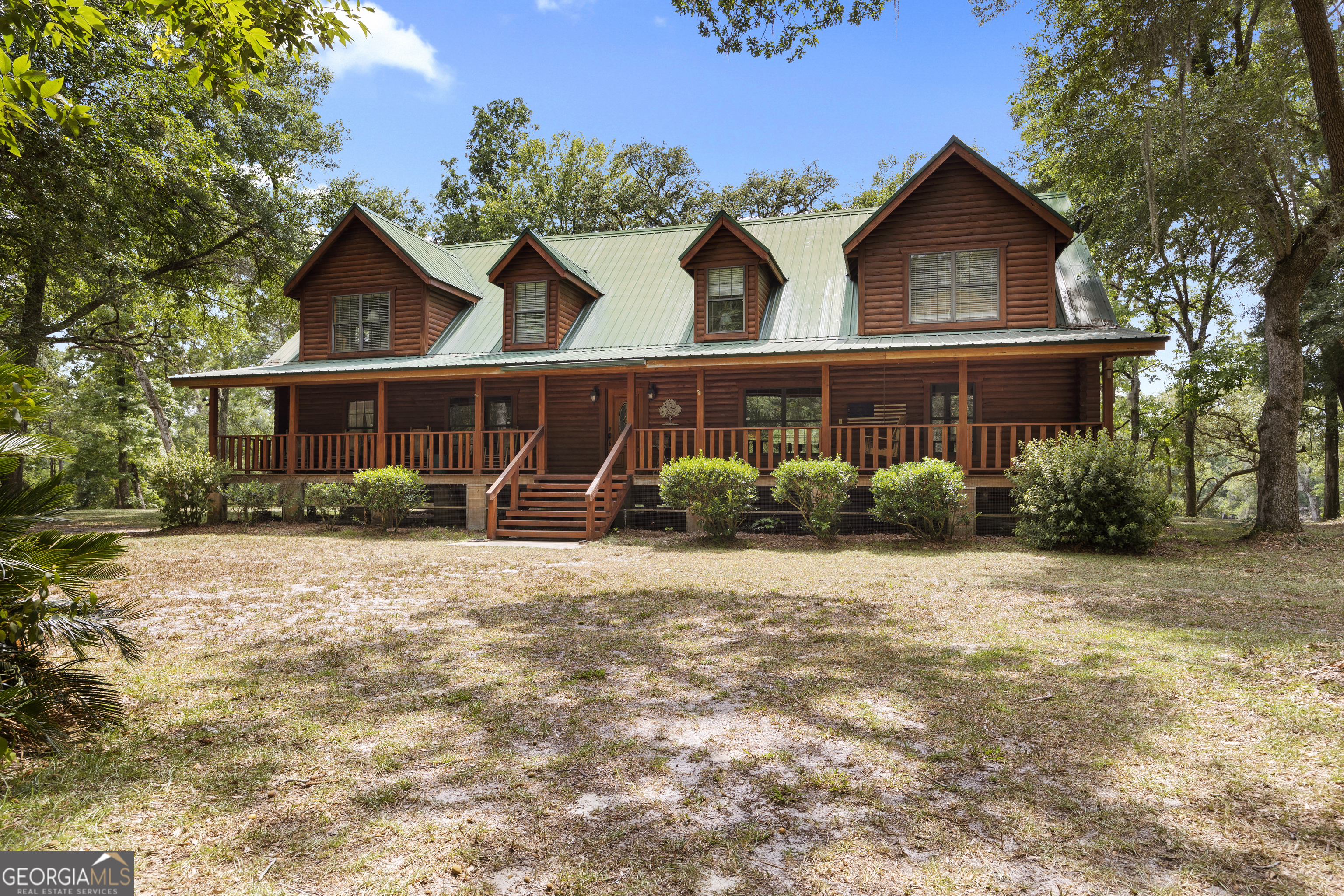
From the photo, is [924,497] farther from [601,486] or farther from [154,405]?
[154,405]

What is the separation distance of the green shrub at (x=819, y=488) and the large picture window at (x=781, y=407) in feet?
15.4

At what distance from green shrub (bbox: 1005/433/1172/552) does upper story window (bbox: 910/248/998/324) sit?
468 centimetres

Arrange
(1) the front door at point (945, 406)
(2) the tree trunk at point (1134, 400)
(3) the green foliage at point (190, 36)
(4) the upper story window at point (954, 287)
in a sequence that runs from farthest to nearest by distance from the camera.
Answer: (2) the tree trunk at point (1134, 400) < (1) the front door at point (945, 406) < (4) the upper story window at point (954, 287) < (3) the green foliage at point (190, 36)

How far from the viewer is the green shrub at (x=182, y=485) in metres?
16.4

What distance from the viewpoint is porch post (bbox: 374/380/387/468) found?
1698cm

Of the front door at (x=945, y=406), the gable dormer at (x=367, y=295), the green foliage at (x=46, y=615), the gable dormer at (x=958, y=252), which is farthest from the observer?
the gable dormer at (x=367, y=295)

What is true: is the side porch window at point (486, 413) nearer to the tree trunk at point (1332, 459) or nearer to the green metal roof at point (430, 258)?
the green metal roof at point (430, 258)

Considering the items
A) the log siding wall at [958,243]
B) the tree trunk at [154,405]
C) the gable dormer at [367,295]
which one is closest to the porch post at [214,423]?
the gable dormer at [367,295]

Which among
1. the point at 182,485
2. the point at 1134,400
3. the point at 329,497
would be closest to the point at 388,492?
the point at 329,497

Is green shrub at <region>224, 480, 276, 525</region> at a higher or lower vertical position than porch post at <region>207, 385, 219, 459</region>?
lower

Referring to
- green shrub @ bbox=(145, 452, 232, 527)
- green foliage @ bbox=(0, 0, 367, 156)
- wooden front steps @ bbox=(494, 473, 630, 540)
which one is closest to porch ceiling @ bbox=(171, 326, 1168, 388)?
green shrub @ bbox=(145, 452, 232, 527)

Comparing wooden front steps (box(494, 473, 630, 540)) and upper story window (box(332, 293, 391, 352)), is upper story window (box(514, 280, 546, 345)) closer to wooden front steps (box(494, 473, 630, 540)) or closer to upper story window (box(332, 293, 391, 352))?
upper story window (box(332, 293, 391, 352))

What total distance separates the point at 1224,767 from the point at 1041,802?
1.06m

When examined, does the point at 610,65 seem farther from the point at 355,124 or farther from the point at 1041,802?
the point at 1041,802
